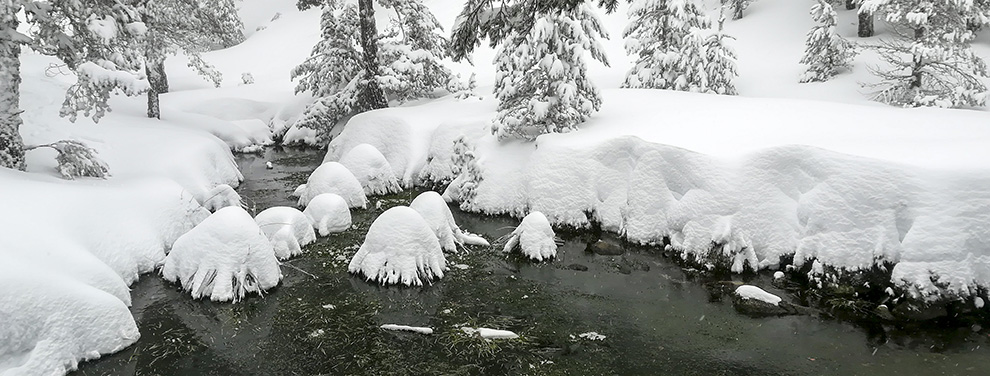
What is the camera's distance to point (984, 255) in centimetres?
998

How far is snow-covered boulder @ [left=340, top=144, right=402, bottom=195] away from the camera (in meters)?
17.8

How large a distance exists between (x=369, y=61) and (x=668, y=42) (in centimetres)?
1171

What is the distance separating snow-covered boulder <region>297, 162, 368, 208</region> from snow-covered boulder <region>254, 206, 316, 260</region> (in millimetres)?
2513

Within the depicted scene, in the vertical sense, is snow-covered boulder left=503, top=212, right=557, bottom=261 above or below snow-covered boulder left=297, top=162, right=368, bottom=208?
below

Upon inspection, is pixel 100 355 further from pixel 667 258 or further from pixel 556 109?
pixel 556 109

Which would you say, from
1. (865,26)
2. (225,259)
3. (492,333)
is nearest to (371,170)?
(225,259)

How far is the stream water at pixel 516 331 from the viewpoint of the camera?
8844 millimetres

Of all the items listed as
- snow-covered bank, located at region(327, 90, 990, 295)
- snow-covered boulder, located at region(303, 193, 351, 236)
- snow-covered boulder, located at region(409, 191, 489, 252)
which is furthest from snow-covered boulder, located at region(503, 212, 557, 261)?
snow-covered boulder, located at region(303, 193, 351, 236)

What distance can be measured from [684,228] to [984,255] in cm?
523

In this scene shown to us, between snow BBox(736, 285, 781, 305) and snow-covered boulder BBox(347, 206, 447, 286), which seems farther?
snow-covered boulder BBox(347, 206, 447, 286)

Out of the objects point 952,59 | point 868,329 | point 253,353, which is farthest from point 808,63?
point 253,353

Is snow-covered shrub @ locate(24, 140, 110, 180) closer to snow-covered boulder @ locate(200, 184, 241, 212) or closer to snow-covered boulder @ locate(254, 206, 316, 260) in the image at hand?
snow-covered boulder @ locate(200, 184, 241, 212)

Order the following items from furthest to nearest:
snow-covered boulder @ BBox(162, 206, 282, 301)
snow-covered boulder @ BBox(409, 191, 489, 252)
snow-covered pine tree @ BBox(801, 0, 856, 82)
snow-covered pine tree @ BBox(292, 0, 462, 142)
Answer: snow-covered pine tree @ BBox(801, 0, 856, 82)
snow-covered pine tree @ BBox(292, 0, 462, 142)
snow-covered boulder @ BBox(409, 191, 489, 252)
snow-covered boulder @ BBox(162, 206, 282, 301)

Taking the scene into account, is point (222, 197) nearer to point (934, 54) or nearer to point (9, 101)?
point (9, 101)
